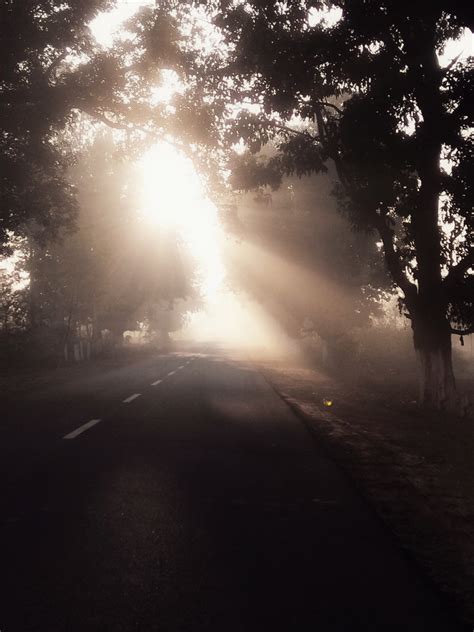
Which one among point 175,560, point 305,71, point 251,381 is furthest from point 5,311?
point 175,560

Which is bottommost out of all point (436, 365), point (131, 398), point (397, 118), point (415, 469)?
point (415, 469)

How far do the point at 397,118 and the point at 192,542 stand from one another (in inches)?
400

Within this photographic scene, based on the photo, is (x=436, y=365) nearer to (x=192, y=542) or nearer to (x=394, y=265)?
(x=394, y=265)

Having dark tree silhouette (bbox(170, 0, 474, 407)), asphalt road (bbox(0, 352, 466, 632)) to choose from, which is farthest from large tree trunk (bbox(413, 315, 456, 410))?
asphalt road (bbox(0, 352, 466, 632))

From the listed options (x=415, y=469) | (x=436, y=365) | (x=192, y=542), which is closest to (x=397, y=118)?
(x=436, y=365)

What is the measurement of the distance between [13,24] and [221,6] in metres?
7.46

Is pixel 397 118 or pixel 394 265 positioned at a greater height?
pixel 397 118

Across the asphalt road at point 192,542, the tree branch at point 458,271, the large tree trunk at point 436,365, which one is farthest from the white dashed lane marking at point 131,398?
the tree branch at point 458,271

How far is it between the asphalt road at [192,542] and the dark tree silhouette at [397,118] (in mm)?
5743

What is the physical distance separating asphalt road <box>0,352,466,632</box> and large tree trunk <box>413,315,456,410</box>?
5.35m

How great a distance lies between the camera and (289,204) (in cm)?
2725

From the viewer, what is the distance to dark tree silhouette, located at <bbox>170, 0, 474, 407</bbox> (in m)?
10.8

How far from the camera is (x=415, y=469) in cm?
696

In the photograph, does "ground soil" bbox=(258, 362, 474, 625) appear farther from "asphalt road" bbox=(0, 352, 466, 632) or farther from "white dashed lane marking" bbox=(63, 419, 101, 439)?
"white dashed lane marking" bbox=(63, 419, 101, 439)
